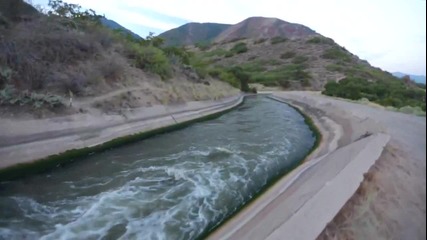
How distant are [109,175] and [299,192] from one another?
5.51m

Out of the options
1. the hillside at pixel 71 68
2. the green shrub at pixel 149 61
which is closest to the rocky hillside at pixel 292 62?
the green shrub at pixel 149 61

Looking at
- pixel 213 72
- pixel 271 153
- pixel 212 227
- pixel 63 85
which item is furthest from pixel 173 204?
pixel 213 72

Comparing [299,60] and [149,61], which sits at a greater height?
[149,61]

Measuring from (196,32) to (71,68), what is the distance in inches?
5418

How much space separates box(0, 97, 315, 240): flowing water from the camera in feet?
25.2

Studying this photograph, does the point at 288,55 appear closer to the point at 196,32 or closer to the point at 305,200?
the point at 305,200

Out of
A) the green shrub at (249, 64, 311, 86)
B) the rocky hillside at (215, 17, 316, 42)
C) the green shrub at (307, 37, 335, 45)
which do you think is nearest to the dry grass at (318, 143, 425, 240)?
the green shrub at (249, 64, 311, 86)

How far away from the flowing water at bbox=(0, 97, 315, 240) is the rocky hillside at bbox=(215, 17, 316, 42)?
118m

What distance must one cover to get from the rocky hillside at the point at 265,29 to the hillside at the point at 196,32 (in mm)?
9617

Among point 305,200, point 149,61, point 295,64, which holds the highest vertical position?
point 149,61

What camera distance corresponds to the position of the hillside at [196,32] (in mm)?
145500

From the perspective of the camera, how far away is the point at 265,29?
13412cm

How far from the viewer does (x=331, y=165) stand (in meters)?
10.7

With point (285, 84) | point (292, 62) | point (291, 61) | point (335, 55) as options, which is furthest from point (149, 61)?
point (335, 55)
